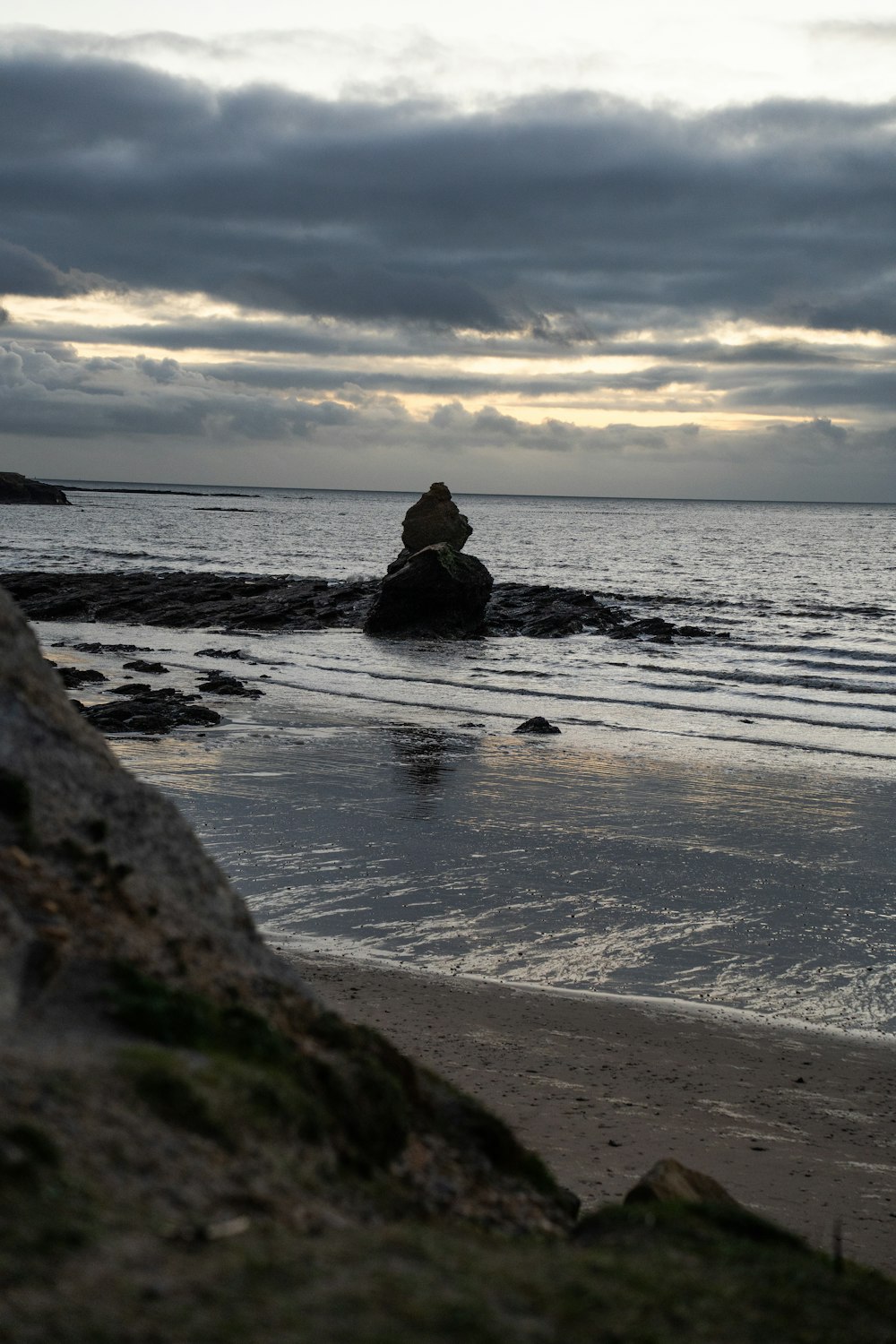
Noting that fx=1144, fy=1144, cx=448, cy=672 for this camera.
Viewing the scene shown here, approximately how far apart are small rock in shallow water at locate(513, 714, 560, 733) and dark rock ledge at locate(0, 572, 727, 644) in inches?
723

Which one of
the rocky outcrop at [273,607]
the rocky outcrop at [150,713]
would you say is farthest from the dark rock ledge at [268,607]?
the rocky outcrop at [150,713]

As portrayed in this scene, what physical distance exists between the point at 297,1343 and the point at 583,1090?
6.02 meters

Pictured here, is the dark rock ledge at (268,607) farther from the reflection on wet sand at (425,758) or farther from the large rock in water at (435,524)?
the reflection on wet sand at (425,758)

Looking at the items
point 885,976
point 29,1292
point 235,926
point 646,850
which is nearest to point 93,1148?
point 29,1292

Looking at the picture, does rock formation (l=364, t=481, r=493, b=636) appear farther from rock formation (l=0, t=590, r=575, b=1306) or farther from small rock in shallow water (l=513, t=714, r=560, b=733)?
rock formation (l=0, t=590, r=575, b=1306)

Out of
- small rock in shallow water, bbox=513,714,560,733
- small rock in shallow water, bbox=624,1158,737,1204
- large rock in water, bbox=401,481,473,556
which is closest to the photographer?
small rock in shallow water, bbox=624,1158,737,1204

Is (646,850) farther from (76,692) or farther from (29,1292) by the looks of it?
(76,692)

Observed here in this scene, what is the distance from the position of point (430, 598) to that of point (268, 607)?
7832 mm

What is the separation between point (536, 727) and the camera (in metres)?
23.6

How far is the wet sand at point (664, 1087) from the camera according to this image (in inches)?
287

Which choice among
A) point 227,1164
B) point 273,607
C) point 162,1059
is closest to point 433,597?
point 273,607

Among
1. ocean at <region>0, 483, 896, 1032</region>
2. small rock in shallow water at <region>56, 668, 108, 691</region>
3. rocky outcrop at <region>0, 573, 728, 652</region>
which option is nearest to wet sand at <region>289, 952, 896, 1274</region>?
ocean at <region>0, 483, 896, 1032</region>

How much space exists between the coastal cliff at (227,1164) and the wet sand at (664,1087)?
9.12 feet

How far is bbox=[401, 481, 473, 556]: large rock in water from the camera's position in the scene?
43.7 metres
